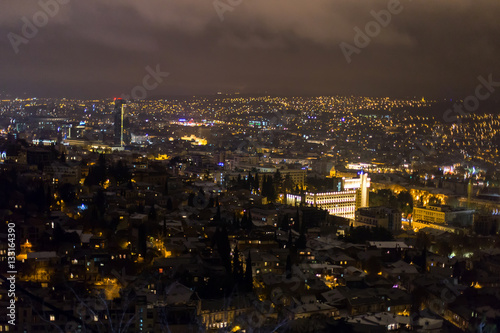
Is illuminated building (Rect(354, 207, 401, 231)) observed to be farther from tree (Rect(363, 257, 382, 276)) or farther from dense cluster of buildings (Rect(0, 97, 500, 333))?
tree (Rect(363, 257, 382, 276))

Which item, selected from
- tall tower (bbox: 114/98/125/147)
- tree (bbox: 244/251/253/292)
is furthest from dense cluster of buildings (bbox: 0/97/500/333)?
tall tower (bbox: 114/98/125/147)

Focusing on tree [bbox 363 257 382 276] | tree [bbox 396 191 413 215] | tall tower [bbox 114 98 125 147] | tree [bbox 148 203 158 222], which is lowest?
tree [bbox 363 257 382 276]

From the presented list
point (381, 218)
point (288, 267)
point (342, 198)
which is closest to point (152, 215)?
point (288, 267)

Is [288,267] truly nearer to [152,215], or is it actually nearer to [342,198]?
[152,215]

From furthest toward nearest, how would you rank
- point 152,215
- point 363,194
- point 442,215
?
1. point 363,194
2. point 442,215
3. point 152,215

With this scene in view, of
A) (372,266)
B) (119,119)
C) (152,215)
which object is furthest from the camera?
(119,119)

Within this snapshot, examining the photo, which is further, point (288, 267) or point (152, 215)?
point (152, 215)

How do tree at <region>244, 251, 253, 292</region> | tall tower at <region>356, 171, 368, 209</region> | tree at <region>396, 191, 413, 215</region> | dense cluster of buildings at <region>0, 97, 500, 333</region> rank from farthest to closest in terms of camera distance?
tall tower at <region>356, 171, 368, 209</region>, tree at <region>396, 191, 413, 215</region>, tree at <region>244, 251, 253, 292</region>, dense cluster of buildings at <region>0, 97, 500, 333</region>

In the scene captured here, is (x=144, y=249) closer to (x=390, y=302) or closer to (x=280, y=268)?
(x=280, y=268)

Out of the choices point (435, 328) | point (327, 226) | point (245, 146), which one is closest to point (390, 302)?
point (435, 328)

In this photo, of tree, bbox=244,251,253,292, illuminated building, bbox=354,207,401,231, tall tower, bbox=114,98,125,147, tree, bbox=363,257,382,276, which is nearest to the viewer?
tree, bbox=244,251,253,292

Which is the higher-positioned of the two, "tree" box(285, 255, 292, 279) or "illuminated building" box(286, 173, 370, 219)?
"illuminated building" box(286, 173, 370, 219)
